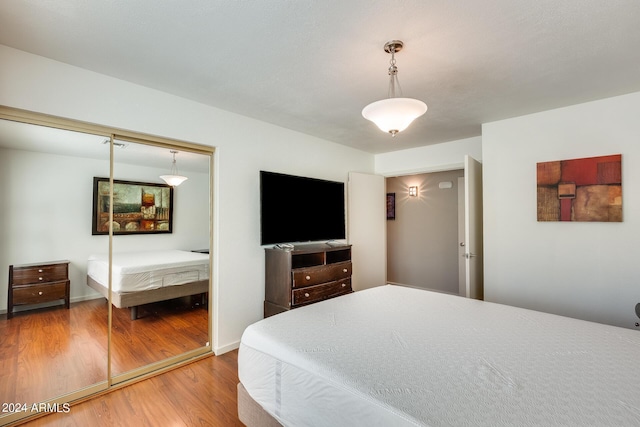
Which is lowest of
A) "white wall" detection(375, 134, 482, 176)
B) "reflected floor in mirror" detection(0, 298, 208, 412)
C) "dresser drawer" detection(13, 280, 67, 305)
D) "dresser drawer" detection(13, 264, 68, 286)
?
"reflected floor in mirror" detection(0, 298, 208, 412)

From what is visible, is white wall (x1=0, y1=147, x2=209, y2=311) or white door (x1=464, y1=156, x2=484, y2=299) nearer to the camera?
white wall (x1=0, y1=147, x2=209, y2=311)

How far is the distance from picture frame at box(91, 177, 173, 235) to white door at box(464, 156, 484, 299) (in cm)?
307

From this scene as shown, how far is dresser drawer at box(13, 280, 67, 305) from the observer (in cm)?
208

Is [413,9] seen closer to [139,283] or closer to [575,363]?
[575,363]

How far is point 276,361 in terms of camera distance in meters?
1.53

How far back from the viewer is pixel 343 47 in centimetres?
190

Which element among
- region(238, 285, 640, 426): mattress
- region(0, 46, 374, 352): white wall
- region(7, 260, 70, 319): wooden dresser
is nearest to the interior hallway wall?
region(0, 46, 374, 352): white wall

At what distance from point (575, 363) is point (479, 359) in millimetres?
411

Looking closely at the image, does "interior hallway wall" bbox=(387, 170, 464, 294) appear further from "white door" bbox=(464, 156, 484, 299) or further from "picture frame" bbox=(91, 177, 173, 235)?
"picture frame" bbox=(91, 177, 173, 235)

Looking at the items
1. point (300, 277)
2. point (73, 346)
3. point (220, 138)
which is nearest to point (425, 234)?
point (300, 277)

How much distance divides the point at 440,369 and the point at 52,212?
9.04 feet

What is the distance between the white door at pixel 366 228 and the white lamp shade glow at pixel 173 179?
228cm

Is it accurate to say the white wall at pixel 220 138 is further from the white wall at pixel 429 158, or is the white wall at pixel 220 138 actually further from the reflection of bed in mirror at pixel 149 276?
the white wall at pixel 429 158

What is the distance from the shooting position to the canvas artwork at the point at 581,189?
2.67 meters
